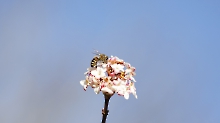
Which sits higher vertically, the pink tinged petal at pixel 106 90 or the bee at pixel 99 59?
the bee at pixel 99 59

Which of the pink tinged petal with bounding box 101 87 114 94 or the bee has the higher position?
the bee

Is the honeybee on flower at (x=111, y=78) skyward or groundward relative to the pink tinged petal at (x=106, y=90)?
skyward

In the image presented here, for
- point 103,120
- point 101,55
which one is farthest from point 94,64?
point 103,120

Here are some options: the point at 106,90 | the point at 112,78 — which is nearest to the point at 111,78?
the point at 112,78

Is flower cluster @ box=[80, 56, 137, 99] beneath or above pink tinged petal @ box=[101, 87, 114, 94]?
above

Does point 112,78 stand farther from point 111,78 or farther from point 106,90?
point 106,90

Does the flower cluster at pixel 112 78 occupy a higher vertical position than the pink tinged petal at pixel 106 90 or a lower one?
higher

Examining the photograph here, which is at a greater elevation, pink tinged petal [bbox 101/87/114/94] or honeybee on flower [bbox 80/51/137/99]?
honeybee on flower [bbox 80/51/137/99]

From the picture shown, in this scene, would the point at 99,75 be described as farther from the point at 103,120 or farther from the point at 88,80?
the point at 103,120
